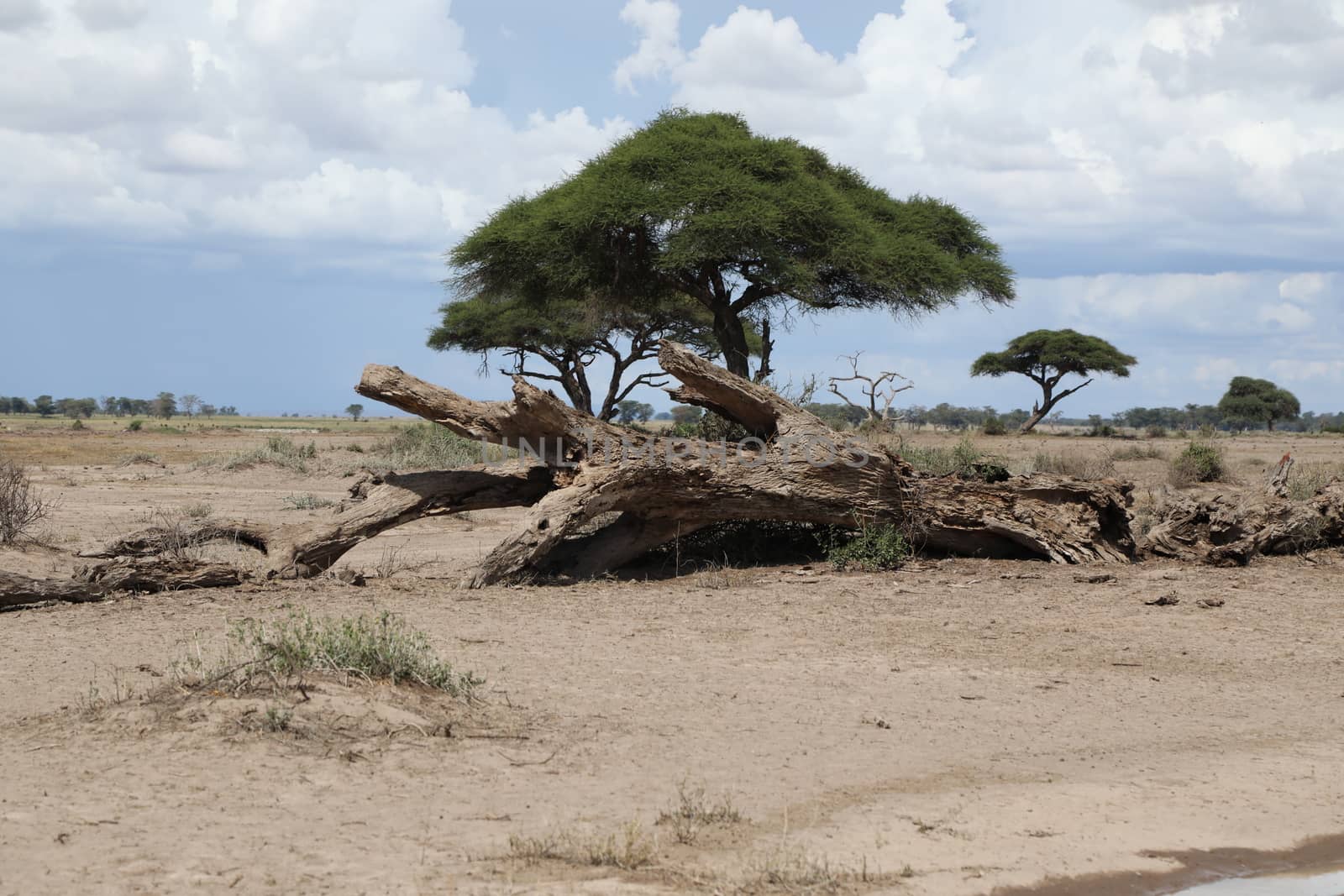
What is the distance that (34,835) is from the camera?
4.28m

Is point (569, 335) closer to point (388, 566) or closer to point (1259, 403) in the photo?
point (388, 566)

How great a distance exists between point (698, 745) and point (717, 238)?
1301 centimetres

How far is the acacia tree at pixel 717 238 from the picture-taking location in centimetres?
1847

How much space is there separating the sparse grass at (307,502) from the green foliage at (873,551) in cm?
813

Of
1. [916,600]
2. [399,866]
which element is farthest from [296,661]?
[916,600]

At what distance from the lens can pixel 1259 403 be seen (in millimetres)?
51000

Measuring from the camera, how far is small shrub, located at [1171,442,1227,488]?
2047cm

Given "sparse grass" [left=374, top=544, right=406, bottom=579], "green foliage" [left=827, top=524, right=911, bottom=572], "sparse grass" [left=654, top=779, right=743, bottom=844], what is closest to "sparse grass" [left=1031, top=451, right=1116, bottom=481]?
"green foliage" [left=827, top=524, right=911, bottom=572]

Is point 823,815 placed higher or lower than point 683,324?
lower

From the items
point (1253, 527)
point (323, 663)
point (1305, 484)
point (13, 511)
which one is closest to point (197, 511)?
point (13, 511)

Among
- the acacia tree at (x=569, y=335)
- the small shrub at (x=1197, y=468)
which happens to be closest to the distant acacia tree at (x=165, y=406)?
the acacia tree at (x=569, y=335)

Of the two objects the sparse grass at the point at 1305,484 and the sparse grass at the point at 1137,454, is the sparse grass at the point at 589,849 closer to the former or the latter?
the sparse grass at the point at 1305,484

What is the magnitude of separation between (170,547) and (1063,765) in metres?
7.04

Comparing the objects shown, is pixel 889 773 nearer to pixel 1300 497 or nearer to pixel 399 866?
pixel 399 866
